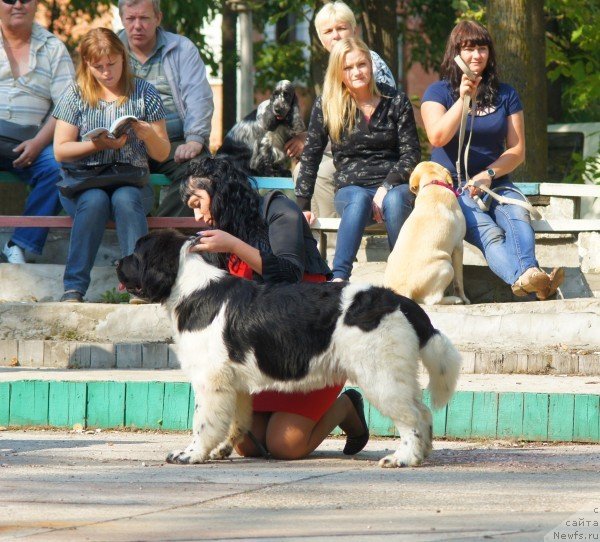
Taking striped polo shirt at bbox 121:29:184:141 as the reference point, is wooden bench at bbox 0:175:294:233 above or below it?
below

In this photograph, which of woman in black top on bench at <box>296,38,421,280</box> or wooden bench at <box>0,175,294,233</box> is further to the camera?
wooden bench at <box>0,175,294,233</box>

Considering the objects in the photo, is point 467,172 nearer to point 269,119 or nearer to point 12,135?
point 269,119

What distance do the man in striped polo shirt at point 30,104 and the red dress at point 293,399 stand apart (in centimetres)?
377

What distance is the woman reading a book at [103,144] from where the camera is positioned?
330 inches

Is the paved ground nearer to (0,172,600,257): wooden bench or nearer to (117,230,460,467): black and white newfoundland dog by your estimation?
(117,230,460,467): black and white newfoundland dog

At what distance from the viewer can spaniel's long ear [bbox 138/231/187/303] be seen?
536 cm

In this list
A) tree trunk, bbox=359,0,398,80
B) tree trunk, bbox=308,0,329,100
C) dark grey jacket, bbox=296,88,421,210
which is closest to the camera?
dark grey jacket, bbox=296,88,421,210

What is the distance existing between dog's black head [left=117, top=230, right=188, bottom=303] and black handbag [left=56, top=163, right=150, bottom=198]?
3124 mm

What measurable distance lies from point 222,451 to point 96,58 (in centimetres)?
378

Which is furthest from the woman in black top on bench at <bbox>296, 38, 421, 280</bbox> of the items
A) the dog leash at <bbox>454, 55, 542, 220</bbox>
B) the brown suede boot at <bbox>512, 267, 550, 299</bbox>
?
the brown suede boot at <bbox>512, 267, 550, 299</bbox>

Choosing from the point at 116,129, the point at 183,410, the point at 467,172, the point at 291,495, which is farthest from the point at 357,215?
the point at 291,495

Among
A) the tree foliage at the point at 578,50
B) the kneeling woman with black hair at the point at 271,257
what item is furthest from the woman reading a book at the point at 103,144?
the tree foliage at the point at 578,50

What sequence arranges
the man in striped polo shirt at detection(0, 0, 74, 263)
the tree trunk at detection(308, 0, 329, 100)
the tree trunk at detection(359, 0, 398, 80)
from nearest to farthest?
the man in striped polo shirt at detection(0, 0, 74, 263) → the tree trunk at detection(308, 0, 329, 100) → the tree trunk at detection(359, 0, 398, 80)

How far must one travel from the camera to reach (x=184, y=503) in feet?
13.9
